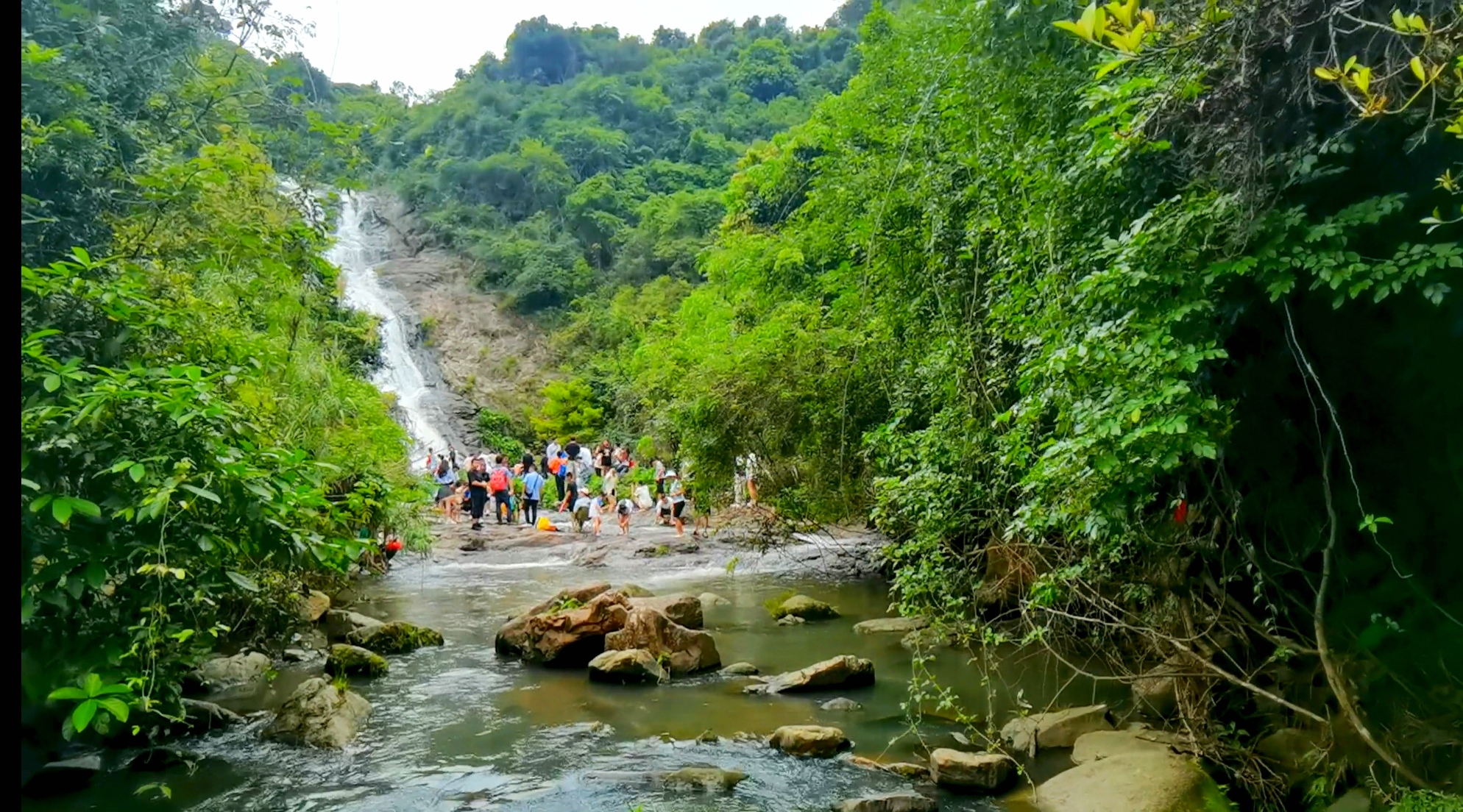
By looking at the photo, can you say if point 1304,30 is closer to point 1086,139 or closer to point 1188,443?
point 1086,139

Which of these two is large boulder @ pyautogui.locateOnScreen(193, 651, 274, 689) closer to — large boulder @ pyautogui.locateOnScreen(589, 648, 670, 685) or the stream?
the stream

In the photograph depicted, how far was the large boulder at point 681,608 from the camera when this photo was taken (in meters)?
10.6

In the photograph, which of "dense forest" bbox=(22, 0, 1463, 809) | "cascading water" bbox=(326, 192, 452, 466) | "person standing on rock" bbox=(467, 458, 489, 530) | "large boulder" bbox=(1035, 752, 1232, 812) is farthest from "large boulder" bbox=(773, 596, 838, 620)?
"cascading water" bbox=(326, 192, 452, 466)

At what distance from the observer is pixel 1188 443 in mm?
4148

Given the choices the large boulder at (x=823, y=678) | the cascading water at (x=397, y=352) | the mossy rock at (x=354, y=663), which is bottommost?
the large boulder at (x=823, y=678)

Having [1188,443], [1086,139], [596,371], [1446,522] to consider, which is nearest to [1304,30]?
[1086,139]

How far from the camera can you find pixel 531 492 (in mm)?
19734

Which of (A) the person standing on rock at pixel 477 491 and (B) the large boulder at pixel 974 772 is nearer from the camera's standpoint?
(B) the large boulder at pixel 974 772

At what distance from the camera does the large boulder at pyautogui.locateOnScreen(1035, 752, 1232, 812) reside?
5.21 m

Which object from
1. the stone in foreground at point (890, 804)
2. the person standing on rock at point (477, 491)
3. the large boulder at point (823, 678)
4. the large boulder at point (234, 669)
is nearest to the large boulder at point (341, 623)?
the large boulder at point (234, 669)

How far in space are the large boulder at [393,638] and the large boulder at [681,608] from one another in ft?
8.04

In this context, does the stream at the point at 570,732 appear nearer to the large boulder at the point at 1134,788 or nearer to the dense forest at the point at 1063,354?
the large boulder at the point at 1134,788

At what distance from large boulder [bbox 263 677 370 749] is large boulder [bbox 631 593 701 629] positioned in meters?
3.62
